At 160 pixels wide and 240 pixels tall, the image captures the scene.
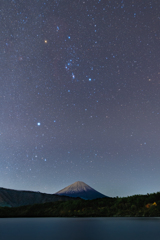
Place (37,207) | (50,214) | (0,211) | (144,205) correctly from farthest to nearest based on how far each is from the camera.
Result: (0,211), (37,207), (50,214), (144,205)

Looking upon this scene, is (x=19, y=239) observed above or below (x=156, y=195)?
below

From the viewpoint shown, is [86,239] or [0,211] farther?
[0,211]

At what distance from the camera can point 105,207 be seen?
93.8m

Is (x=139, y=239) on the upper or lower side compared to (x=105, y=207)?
lower

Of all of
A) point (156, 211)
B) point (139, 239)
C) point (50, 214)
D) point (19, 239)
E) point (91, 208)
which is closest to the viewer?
point (139, 239)

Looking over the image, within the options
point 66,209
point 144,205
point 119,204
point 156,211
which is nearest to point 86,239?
point 156,211

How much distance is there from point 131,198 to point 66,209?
2979 cm

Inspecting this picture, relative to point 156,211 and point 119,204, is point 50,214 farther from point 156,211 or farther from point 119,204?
point 156,211

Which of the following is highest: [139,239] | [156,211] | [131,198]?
[131,198]

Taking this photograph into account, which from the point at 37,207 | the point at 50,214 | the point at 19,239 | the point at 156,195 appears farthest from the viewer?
the point at 37,207

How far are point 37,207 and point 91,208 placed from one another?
37.9 metres

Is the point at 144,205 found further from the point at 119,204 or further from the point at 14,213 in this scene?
the point at 14,213

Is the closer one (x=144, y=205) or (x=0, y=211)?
(x=144, y=205)

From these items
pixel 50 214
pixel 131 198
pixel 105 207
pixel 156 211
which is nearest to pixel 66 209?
pixel 50 214
